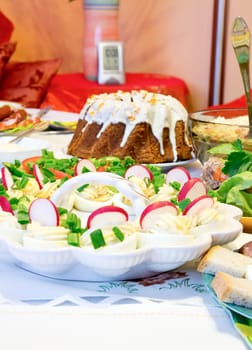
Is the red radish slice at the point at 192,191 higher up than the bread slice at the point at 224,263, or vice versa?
the red radish slice at the point at 192,191

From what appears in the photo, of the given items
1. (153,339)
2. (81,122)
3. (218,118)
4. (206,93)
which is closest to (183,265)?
(153,339)

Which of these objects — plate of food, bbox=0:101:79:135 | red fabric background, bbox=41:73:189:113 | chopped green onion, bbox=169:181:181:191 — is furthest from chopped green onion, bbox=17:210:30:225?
red fabric background, bbox=41:73:189:113

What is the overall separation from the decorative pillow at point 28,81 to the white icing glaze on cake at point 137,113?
166 cm

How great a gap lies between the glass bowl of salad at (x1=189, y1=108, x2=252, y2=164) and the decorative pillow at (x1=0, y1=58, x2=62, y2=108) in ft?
5.84

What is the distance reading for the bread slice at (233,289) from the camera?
0.62 meters

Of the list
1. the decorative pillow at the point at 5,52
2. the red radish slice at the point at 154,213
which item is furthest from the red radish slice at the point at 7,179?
the decorative pillow at the point at 5,52

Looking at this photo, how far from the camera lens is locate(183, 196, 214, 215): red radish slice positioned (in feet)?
2.51

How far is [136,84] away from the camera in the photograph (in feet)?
10.1

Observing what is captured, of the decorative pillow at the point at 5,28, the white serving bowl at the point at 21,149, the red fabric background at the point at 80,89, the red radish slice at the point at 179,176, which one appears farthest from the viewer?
the decorative pillow at the point at 5,28

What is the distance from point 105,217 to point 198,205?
123 millimetres

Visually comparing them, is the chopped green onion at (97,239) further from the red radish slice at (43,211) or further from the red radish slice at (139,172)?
the red radish slice at (139,172)

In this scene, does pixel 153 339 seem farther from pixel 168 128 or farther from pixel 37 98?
pixel 37 98

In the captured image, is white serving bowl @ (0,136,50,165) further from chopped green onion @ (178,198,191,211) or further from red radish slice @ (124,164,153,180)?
chopped green onion @ (178,198,191,211)

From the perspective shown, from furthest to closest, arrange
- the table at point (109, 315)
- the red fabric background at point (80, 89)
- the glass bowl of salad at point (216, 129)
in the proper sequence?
the red fabric background at point (80, 89), the glass bowl of salad at point (216, 129), the table at point (109, 315)
